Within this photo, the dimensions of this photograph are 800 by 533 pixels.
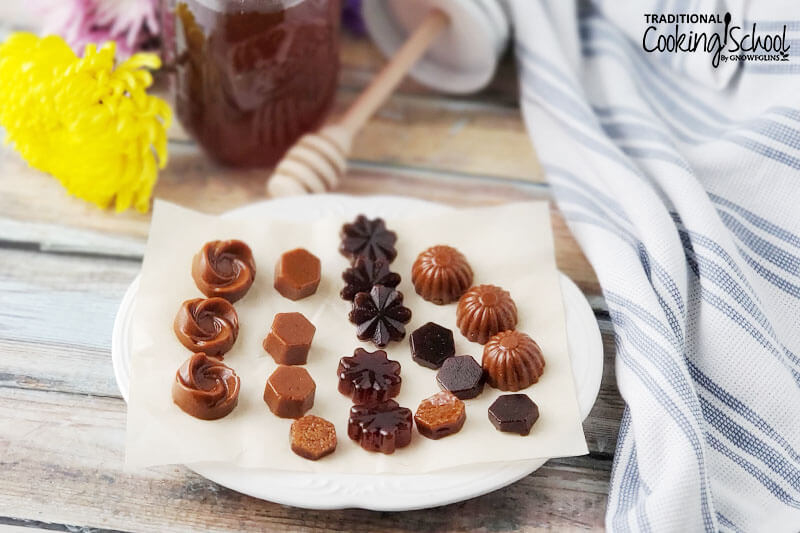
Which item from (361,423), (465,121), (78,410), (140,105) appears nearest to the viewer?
(361,423)

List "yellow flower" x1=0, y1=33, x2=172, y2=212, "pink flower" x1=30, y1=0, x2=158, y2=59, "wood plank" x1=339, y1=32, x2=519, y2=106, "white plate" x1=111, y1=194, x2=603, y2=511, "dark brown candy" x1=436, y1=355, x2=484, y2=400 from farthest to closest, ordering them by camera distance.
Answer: "wood plank" x1=339, y1=32, x2=519, y2=106 → "pink flower" x1=30, y1=0, x2=158, y2=59 → "yellow flower" x1=0, y1=33, x2=172, y2=212 → "dark brown candy" x1=436, y1=355, x2=484, y2=400 → "white plate" x1=111, y1=194, x2=603, y2=511

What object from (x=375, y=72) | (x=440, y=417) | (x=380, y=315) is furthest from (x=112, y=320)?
(x=375, y=72)

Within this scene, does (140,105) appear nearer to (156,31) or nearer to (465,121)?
(156,31)

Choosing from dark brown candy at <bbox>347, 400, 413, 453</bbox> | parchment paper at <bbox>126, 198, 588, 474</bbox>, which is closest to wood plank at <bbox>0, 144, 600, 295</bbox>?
parchment paper at <bbox>126, 198, 588, 474</bbox>

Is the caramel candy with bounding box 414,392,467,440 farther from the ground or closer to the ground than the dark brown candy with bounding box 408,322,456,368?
closer to the ground

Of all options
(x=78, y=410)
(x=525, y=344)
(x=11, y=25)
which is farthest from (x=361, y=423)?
(x=11, y=25)

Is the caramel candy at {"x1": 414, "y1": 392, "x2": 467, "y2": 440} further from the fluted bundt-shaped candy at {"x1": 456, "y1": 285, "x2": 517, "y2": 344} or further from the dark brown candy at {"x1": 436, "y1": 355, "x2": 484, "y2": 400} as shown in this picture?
the fluted bundt-shaped candy at {"x1": 456, "y1": 285, "x2": 517, "y2": 344}

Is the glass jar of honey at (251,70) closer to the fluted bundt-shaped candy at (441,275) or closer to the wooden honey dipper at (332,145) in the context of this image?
the wooden honey dipper at (332,145)
